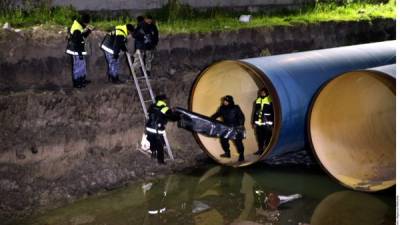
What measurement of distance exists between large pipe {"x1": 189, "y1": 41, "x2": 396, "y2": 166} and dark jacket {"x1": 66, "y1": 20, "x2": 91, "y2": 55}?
2.18m

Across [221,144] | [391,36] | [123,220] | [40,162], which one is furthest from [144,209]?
[391,36]

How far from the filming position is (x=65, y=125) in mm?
8492

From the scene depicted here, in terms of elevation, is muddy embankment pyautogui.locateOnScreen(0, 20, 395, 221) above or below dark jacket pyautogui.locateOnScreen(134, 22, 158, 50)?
below

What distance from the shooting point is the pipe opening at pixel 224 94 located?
9406 mm

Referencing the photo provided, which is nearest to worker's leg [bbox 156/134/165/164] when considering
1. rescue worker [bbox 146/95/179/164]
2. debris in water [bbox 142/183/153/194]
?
rescue worker [bbox 146/95/179/164]

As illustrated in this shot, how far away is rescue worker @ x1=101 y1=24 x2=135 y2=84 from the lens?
939 cm

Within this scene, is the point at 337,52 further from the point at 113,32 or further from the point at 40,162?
the point at 40,162

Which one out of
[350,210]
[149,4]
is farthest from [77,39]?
[350,210]

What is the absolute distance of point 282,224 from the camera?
688cm

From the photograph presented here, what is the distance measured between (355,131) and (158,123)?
348cm

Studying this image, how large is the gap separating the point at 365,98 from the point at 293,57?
4.89 ft

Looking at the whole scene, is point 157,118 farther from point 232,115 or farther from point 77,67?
point 77,67

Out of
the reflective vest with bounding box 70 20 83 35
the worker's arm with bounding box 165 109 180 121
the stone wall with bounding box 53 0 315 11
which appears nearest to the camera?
the worker's arm with bounding box 165 109 180 121

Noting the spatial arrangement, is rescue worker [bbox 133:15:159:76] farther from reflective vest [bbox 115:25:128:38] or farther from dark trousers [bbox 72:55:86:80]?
dark trousers [bbox 72:55:86:80]
